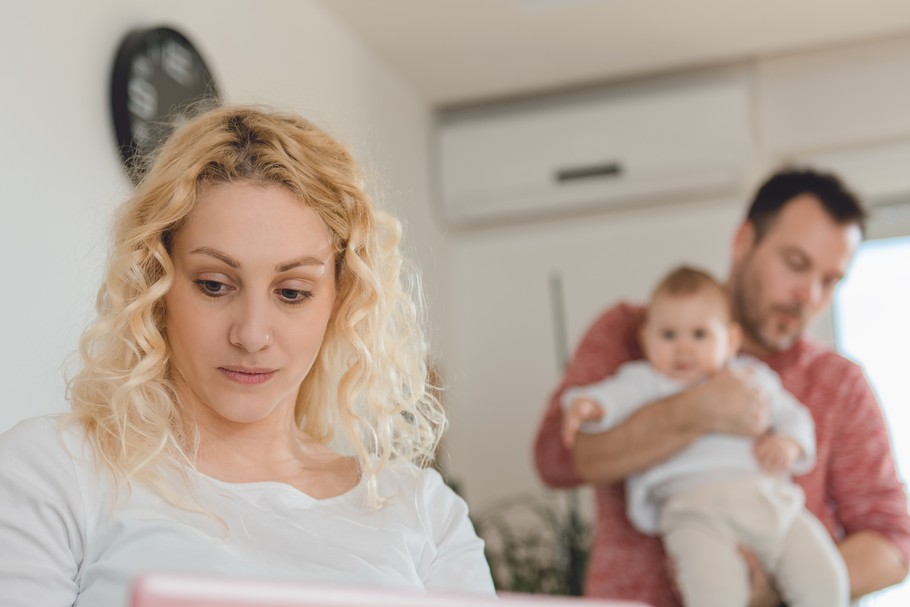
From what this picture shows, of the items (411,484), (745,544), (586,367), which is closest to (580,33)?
(586,367)

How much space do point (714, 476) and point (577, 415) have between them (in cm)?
28

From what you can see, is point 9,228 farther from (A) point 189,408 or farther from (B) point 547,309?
(B) point 547,309

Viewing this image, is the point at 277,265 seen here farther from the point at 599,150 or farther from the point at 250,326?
the point at 599,150

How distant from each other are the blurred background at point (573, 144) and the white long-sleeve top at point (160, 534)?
5.65 ft

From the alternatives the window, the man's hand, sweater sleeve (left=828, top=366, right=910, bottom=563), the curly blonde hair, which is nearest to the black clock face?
the curly blonde hair

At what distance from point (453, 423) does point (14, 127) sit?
85.4 inches

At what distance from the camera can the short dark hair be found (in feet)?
7.62

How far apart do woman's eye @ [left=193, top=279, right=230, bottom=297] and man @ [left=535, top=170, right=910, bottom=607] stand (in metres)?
1.02

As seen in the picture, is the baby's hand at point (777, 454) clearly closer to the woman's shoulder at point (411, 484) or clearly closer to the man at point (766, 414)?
the man at point (766, 414)

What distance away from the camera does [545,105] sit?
3.78 metres

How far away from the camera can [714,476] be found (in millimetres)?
1999

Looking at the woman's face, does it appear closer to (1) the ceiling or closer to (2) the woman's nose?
→ (2) the woman's nose

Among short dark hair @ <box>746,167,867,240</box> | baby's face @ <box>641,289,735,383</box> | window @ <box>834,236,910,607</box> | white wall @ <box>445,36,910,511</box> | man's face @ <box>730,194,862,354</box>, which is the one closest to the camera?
baby's face @ <box>641,289,735,383</box>

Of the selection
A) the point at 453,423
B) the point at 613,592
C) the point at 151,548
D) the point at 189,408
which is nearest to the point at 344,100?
the point at 453,423
